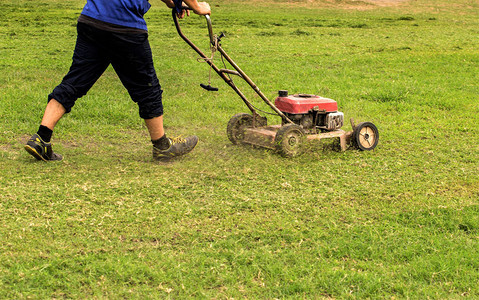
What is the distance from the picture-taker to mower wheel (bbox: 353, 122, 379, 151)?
212 inches

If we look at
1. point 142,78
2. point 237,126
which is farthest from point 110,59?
point 237,126

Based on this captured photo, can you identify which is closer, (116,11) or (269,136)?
(116,11)

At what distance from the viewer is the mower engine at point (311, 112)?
17.5 ft

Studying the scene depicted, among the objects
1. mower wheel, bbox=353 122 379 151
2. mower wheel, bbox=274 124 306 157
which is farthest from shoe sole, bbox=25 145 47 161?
mower wheel, bbox=353 122 379 151

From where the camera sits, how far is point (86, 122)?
6297mm

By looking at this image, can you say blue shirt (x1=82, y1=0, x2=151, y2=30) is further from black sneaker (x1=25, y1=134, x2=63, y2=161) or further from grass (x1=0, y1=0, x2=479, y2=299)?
grass (x1=0, y1=0, x2=479, y2=299)

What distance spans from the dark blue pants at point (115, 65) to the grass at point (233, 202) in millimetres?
582

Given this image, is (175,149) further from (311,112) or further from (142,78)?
(311,112)

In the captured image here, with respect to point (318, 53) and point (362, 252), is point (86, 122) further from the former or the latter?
point (318, 53)

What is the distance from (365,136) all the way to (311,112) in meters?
0.57

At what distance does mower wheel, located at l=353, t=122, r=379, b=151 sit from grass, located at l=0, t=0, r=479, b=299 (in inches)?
5.0

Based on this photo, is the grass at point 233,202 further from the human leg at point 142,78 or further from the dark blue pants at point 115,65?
the dark blue pants at point 115,65

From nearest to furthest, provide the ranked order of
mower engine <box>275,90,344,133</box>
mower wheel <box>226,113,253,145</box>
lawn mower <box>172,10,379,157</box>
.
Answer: lawn mower <box>172,10,379,157</box> < mower engine <box>275,90,344,133</box> < mower wheel <box>226,113,253,145</box>

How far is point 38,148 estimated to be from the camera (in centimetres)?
464
